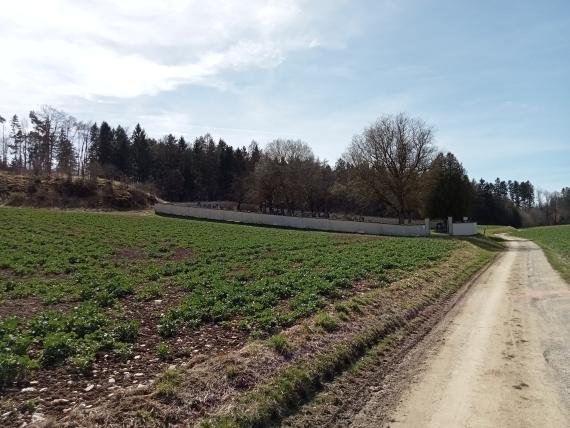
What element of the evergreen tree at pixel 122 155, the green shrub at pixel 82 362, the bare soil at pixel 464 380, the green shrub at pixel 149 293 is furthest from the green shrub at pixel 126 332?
the evergreen tree at pixel 122 155

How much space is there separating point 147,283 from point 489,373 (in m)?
12.2

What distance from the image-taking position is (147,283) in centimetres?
1675

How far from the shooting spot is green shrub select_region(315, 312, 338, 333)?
1100 cm

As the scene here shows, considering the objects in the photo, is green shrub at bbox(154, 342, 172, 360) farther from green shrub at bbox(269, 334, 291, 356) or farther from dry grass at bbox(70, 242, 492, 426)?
green shrub at bbox(269, 334, 291, 356)

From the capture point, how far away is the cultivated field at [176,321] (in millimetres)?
7004

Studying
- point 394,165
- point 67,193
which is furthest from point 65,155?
point 394,165

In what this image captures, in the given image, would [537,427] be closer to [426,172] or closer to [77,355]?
[77,355]

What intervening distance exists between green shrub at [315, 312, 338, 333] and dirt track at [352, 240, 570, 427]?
1.99 metres

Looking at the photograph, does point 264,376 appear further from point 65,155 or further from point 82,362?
point 65,155

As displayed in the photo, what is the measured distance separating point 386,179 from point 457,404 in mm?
57291

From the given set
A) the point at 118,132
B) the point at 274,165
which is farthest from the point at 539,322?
the point at 118,132

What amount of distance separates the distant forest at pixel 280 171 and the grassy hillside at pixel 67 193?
4.04m

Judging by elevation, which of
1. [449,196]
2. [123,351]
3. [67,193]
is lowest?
[123,351]

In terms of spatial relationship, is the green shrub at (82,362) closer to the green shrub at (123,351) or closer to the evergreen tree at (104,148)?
the green shrub at (123,351)
